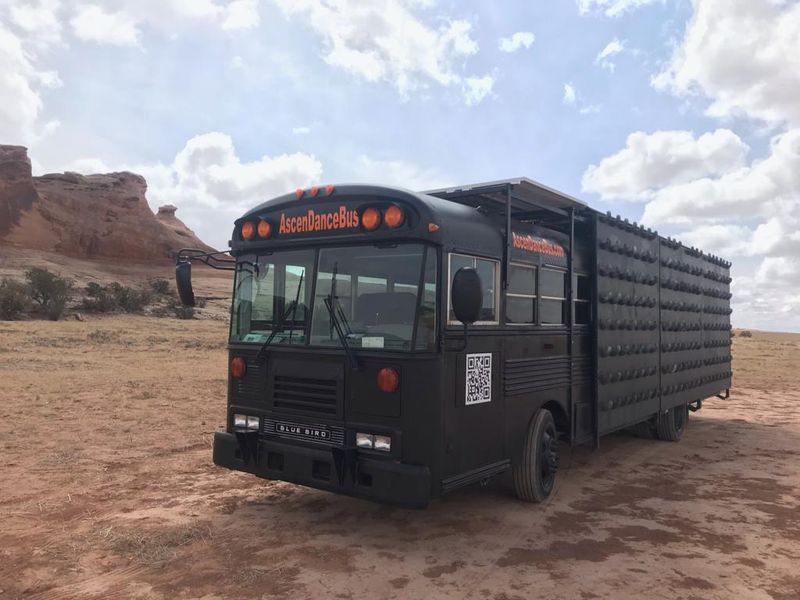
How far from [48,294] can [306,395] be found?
3867cm

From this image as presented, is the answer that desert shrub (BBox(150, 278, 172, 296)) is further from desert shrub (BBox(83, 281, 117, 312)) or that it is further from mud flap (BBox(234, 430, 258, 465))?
mud flap (BBox(234, 430, 258, 465))

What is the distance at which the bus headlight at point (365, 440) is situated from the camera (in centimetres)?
475

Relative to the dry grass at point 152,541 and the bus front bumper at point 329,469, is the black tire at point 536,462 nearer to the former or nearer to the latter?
the bus front bumper at point 329,469

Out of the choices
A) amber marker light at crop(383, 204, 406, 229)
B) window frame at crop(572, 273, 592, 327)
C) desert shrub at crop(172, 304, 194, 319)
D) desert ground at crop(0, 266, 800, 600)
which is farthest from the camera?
desert shrub at crop(172, 304, 194, 319)

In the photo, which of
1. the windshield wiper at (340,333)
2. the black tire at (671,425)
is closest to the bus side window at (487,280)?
the windshield wiper at (340,333)

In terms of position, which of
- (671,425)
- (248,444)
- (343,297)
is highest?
(343,297)

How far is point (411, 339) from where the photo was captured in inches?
184

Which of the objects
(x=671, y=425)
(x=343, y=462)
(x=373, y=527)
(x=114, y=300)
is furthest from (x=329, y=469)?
(x=114, y=300)

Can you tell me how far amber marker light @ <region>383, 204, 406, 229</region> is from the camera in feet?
15.6

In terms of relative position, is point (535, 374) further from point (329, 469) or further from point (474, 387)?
point (329, 469)

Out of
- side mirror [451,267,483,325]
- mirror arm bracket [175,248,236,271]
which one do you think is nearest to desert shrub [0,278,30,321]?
mirror arm bracket [175,248,236,271]

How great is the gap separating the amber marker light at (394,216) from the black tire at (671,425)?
20.8ft

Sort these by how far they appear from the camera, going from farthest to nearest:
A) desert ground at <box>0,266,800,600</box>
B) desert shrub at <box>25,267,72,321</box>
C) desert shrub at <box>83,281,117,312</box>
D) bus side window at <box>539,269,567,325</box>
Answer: desert shrub at <box>83,281,117,312</box> → desert shrub at <box>25,267,72,321</box> → bus side window at <box>539,269,567,325</box> → desert ground at <box>0,266,800,600</box>

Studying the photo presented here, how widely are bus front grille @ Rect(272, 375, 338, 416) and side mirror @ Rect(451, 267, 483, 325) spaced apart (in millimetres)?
1265
